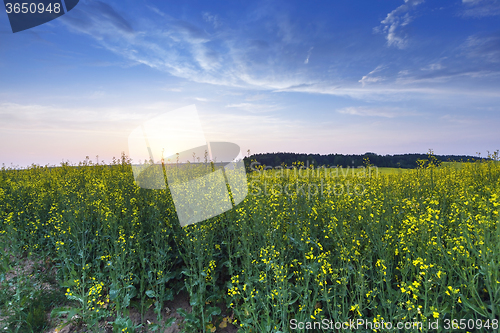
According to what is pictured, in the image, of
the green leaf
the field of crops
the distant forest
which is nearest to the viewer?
the field of crops

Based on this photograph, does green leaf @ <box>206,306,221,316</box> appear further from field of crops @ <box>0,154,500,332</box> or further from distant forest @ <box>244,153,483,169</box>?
distant forest @ <box>244,153,483,169</box>

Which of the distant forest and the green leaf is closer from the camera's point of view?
the green leaf

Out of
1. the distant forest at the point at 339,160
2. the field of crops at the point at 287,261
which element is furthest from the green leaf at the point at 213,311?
→ the distant forest at the point at 339,160

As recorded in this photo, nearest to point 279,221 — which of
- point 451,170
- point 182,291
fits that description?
point 182,291

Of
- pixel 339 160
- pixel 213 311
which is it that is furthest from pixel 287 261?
pixel 339 160

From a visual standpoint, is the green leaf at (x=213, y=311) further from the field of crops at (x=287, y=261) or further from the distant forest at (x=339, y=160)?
the distant forest at (x=339, y=160)

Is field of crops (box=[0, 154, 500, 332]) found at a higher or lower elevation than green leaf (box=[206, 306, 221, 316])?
higher

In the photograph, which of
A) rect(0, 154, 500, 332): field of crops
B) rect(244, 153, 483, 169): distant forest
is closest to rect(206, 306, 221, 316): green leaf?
rect(0, 154, 500, 332): field of crops

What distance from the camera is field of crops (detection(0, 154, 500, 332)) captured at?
312 cm

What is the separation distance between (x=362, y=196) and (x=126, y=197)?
5.61 m

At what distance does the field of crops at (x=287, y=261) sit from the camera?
312cm

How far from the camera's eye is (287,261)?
13.3 feet

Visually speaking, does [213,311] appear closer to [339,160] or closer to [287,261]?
[287,261]

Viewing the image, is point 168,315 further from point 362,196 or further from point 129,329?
point 362,196
